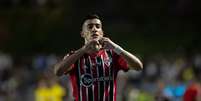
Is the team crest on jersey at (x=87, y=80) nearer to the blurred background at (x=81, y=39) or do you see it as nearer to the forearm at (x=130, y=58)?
the forearm at (x=130, y=58)

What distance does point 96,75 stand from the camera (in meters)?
9.82

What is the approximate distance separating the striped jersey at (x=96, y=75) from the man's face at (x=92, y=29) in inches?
9.2

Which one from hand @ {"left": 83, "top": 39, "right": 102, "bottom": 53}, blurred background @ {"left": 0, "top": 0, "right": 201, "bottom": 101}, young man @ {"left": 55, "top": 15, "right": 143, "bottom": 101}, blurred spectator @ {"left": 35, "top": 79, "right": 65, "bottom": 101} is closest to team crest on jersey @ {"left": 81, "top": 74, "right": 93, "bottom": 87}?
young man @ {"left": 55, "top": 15, "right": 143, "bottom": 101}

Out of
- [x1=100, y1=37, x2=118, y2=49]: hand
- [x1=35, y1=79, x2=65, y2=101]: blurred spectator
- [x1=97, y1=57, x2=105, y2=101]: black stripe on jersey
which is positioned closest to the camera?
[x1=100, y1=37, x2=118, y2=49]: hand

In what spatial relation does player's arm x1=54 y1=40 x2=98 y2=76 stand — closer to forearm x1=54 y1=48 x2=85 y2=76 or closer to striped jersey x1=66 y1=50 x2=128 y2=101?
forearm x1=54 y1=48 x2=85 y2=76

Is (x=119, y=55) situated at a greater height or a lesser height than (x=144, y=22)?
lesser

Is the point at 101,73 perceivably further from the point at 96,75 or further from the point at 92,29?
the point at 92,29

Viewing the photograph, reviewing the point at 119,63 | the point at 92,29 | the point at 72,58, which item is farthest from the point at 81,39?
the point at 72,58

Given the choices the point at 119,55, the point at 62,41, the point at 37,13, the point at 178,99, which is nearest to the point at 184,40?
the point at 62,41

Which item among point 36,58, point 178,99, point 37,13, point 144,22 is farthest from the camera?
point 37,13

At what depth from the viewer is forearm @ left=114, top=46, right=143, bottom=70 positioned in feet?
31.6

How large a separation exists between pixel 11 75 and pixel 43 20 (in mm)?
7159

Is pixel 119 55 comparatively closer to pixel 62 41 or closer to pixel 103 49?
pixel 103 49

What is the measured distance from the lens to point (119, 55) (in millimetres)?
9789
